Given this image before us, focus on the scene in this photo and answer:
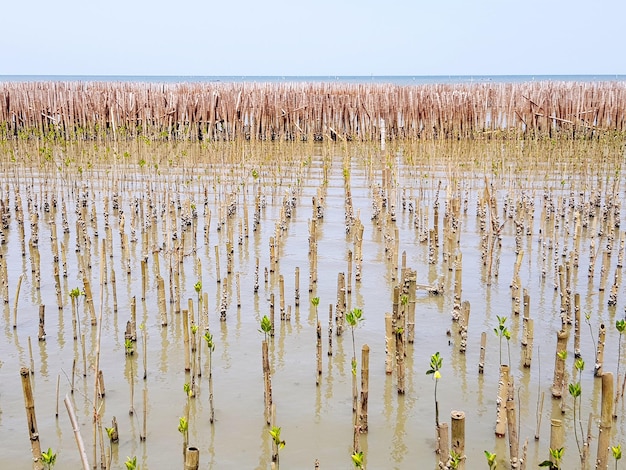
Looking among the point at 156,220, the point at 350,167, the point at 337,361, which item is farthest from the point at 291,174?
the point at 337,361

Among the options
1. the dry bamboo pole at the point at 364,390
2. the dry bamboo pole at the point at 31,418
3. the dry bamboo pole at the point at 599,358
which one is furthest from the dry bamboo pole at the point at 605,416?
the dry bamboo pole at the point at 31,418

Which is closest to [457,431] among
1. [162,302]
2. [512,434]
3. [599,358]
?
[512,434]

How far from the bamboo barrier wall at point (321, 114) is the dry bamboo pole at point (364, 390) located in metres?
14.3

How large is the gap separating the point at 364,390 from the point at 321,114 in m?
16.3

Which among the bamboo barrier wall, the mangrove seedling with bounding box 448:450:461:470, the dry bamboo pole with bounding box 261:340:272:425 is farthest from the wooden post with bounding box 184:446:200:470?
the bamboo barrier wall

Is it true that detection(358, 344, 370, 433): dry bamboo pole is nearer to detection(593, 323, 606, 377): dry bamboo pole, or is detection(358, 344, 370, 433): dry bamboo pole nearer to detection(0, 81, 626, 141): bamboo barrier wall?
detection(593, 323, 606, 377): dry bamboo pole

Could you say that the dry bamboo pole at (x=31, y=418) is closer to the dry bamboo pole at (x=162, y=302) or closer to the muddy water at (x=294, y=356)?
the muddy water at (x=294, y=356)

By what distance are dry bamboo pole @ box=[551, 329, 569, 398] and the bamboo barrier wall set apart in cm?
1394

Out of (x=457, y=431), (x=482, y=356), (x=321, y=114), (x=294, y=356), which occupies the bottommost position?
(x=294, y=356)

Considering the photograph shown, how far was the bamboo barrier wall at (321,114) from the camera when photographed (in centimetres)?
1858

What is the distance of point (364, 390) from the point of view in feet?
12.2

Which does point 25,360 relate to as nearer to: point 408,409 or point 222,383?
point 222,383

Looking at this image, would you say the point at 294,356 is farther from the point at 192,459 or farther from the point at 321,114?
the point at 321,114

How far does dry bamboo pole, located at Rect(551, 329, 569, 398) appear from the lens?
3945 mm
